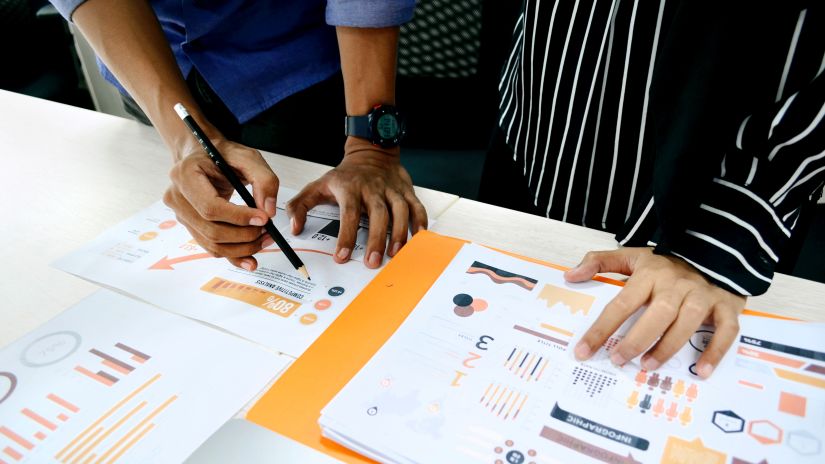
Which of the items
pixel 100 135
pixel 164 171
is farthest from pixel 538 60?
pixel 100 135

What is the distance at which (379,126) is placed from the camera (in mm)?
863

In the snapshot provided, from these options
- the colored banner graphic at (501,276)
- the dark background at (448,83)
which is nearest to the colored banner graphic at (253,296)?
the colored banner graphic at (501,276)

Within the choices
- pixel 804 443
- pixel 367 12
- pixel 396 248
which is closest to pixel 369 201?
pixel 396 248

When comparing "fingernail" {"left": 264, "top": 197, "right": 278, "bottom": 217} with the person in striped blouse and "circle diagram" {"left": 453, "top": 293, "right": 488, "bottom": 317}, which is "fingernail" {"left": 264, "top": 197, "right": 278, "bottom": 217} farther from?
the person in striped blouse

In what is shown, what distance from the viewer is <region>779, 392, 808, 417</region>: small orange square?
448 mm

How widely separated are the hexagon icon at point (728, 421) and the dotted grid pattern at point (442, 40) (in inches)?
43.3

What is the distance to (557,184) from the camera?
84cm

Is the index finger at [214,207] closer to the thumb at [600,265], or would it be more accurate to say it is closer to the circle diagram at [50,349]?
the circle diagram at [50,349]

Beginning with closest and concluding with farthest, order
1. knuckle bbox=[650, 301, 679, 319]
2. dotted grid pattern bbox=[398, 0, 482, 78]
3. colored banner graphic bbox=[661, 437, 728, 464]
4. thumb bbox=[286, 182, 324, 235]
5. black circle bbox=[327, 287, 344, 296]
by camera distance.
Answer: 1. colored banner graphic bbox=[661, 437, 728, 464]
2. knuckle bbox=[650, 301, 679, 319]
3. black circle bbox=[327, 287, 344, 296]
4. thumb bbox=[286, 182, 324, 235]
5. dotted grid pattern bbox=[398, 0, 482, 78]

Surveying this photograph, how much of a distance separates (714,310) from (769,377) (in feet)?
0.25

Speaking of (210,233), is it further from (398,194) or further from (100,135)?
(100,135)

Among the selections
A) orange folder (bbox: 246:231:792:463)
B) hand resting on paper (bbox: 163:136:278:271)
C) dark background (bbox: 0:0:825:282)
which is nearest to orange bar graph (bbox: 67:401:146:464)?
orange folder (bbox: 246:231:792:463)

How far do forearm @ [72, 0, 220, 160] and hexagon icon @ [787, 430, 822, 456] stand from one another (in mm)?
772

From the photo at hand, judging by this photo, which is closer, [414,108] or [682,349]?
[682,349]
